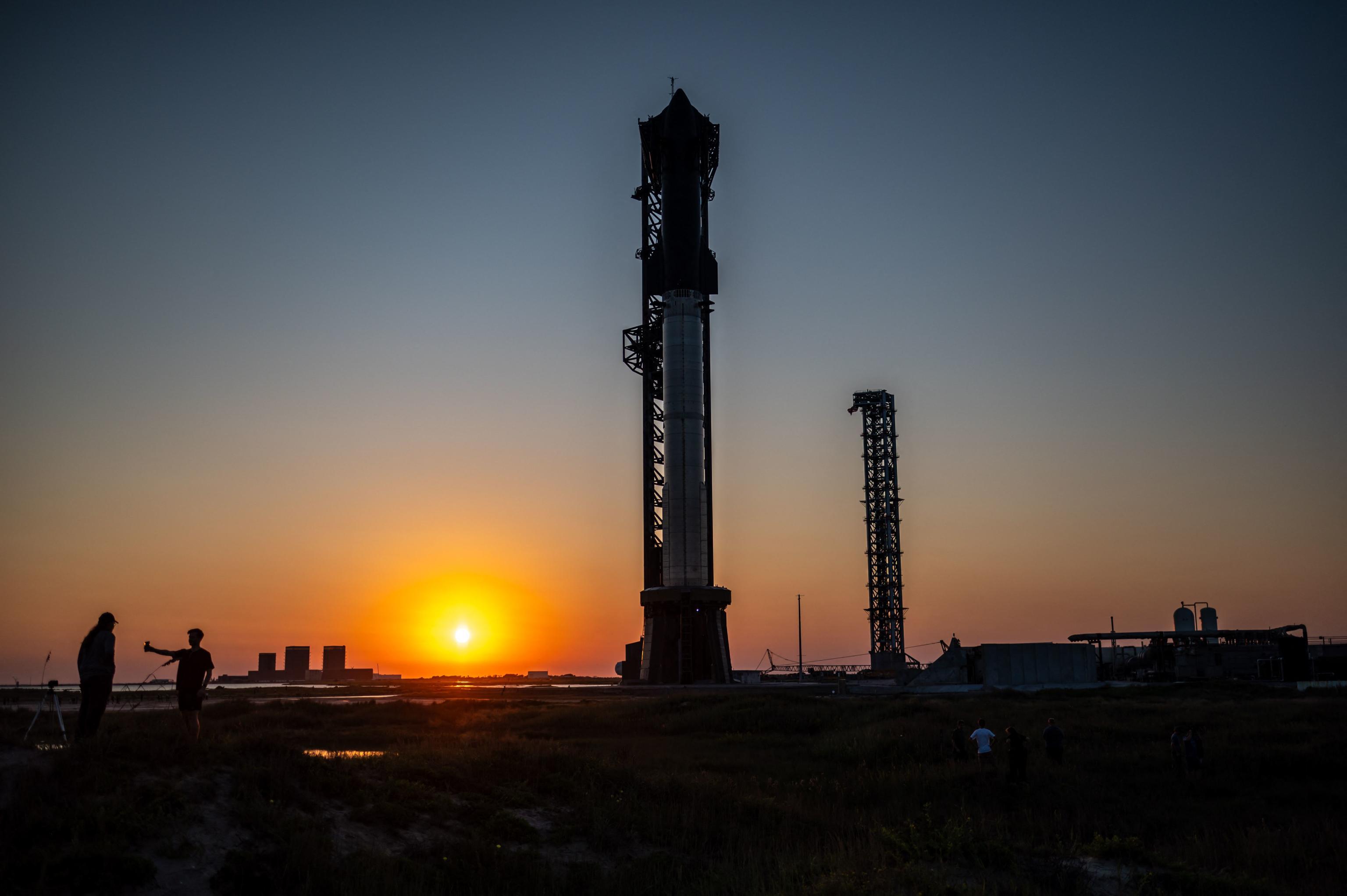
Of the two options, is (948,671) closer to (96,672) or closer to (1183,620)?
(1183,620)

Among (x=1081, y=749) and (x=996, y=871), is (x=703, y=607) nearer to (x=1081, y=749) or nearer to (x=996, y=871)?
(x=1081, y=749)

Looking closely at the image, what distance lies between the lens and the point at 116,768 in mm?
14266

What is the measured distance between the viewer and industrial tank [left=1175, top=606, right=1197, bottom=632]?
89312 mm

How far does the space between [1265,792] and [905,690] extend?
3399 cm

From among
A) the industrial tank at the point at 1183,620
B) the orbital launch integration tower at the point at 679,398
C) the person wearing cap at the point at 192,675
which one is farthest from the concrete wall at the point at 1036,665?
the person wearing cap at the point at 192,675

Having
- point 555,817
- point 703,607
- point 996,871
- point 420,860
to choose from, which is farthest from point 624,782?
point 703,607

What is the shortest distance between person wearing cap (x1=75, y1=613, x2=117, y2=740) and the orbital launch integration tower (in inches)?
1761

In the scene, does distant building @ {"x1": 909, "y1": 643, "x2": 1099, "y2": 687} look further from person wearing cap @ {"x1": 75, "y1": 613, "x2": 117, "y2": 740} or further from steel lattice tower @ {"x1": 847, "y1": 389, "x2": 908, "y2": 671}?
person wearing cap @ {"x1": 75, "y1": 613, "x2": 117, "y2": 740}

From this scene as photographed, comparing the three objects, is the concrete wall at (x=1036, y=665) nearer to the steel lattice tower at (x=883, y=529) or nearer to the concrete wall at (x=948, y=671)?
the concrete wall at (x=948, y=671)

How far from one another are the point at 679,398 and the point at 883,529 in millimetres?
35824

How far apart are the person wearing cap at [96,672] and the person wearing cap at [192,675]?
23.7 inches

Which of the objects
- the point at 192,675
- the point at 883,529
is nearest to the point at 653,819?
the point at 192,675

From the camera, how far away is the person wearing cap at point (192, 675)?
1597 centimetres

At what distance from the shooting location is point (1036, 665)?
61.9 meters
